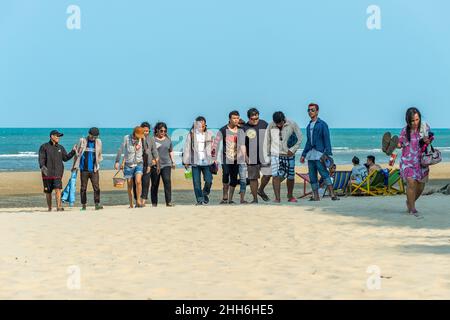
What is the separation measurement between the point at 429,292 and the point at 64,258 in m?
4.36

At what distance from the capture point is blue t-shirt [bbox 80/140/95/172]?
55.1ft

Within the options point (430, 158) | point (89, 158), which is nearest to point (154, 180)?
point (89, 158)

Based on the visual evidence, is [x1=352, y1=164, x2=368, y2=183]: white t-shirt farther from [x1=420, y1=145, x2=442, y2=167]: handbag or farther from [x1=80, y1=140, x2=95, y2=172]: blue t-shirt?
[x1=420, y1=145, x2=442, y2=167]: handbag

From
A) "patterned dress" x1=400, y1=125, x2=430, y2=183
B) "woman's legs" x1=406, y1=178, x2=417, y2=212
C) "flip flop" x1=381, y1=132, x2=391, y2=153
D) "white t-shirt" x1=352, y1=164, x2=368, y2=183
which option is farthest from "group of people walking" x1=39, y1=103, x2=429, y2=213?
"white t-shirt" x1=352, y1=164, x2=368, y2=183

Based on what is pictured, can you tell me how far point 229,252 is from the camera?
1062cm

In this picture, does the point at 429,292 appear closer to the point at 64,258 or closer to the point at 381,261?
the point at 381,261

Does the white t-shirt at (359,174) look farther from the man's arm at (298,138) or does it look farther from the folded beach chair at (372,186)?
the man's arm at (298,138)

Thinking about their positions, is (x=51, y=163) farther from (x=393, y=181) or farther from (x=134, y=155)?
(x=393, y=181)

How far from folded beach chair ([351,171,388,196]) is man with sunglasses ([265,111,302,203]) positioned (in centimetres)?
341

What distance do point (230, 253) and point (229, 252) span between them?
9 cm

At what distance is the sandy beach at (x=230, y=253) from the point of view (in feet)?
26.9

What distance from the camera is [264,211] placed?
50.0 ft

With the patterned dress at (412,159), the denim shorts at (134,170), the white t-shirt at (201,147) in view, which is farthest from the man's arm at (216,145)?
the patterned dress at (412,159)

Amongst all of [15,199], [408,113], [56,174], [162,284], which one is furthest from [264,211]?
[15,199]
